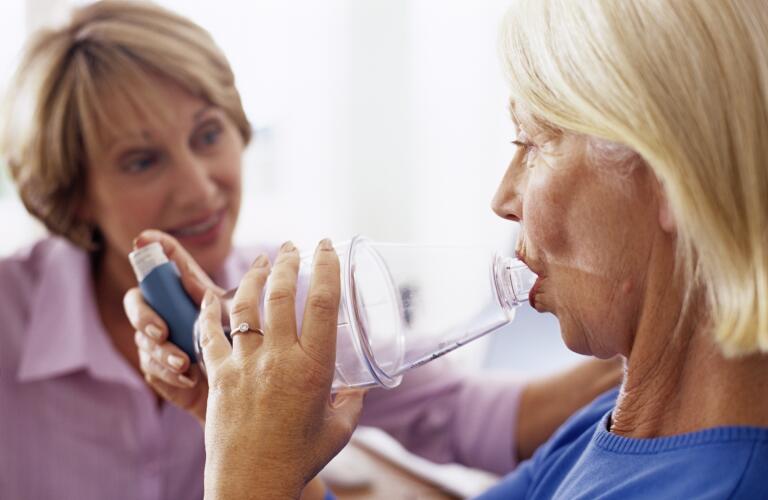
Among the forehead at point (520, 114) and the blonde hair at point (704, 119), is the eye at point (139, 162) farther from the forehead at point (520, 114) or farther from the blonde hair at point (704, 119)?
the blonde hair at point (704, 119)

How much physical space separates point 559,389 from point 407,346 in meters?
0.48

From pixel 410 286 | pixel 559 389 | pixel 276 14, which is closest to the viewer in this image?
pixel 410 286

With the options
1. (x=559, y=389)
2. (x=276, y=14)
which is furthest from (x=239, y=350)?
(x=276, y=14)

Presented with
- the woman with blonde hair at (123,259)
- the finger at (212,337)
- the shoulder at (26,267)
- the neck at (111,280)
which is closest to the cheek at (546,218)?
the finger at (212,337)

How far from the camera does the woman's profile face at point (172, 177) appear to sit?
137 cm

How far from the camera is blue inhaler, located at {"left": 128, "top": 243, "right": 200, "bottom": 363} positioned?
1.01m

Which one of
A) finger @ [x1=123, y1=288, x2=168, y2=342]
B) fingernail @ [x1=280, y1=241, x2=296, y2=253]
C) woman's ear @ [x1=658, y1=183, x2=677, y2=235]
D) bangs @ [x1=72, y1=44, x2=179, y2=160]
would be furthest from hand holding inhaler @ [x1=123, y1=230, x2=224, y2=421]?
woman's ear @ [x1=658, y1=183, x2=677, y2=235]

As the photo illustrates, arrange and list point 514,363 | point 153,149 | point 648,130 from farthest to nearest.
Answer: point 514,363 < point 153,149 < point 648,130

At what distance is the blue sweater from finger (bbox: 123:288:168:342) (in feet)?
1.68

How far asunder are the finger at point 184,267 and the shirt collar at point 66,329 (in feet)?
1.25

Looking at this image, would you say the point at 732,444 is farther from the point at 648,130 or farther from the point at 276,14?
the point at 276,14

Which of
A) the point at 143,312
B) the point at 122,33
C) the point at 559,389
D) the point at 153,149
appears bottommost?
the point at 559,389

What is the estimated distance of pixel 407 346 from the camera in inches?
33.0

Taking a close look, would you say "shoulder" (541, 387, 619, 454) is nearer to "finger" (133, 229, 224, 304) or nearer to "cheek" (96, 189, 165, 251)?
"finger" (133, 229, 224, 304)
